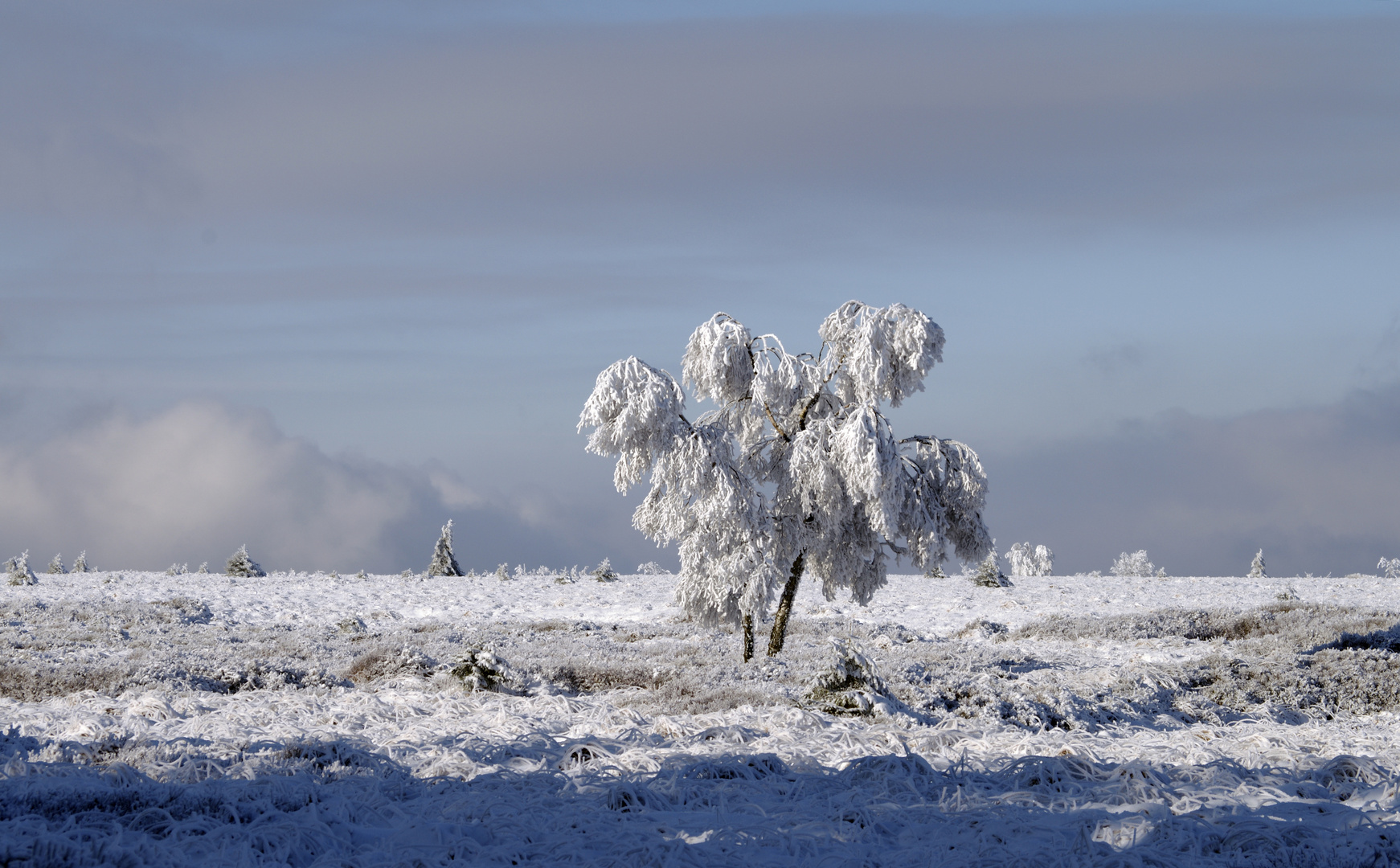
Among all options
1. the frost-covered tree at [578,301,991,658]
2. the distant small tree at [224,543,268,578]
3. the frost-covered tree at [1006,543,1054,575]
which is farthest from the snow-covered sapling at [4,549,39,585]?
the frost-covered tree at [1006,543,1054,575]

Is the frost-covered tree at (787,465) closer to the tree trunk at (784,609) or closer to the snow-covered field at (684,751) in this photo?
the tree trunk at (784,609)

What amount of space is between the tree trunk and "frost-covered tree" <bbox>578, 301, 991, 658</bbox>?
32 mm

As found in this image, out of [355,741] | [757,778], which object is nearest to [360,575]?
[355,741]

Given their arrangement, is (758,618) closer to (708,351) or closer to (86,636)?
(708,351)

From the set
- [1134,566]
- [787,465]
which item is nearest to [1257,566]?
[1134,566]

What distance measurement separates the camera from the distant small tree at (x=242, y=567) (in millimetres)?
34750

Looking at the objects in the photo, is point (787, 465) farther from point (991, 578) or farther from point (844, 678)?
point (991, 578)

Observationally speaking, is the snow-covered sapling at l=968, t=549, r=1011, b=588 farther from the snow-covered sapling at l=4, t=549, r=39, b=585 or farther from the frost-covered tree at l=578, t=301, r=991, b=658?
the snow-covered sapling at l=4, t=549, r=39, b=585

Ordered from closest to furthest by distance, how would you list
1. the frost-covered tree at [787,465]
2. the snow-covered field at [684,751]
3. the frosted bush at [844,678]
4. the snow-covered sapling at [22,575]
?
the snow-covered field at [684,751]
the frosted bush at [844,678]
the frost-covered tree at [787,465]
the snow-covered sapling at [22,575]

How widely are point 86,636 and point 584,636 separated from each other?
939 cm

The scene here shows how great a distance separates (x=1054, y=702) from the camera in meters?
12.4

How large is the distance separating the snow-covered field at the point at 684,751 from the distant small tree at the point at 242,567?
1409cm

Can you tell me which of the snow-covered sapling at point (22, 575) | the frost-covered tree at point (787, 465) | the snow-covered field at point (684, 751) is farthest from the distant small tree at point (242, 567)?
the frost-covered tree at point (787, 465)

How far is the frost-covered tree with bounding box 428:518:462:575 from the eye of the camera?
37.3 metres
